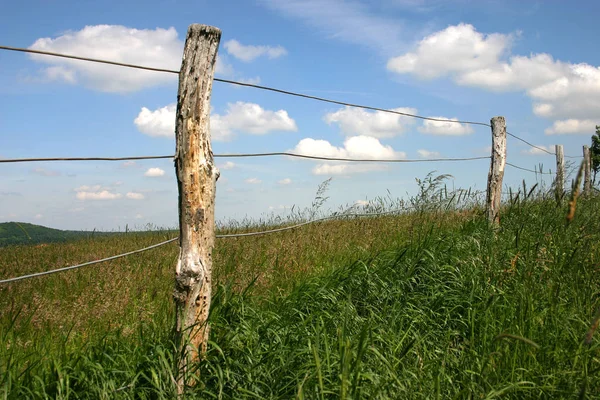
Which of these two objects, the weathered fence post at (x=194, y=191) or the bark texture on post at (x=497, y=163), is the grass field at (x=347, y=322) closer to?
the weathered fence post at (x=194, y=191)

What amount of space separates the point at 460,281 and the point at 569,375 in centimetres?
139

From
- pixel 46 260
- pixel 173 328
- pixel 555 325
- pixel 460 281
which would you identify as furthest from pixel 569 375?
pixel 46 260

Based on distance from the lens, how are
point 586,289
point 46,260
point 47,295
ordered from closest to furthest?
point 586,289
point 47,295
point 46,260

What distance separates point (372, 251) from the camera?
5.76m

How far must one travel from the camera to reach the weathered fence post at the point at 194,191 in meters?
3.26

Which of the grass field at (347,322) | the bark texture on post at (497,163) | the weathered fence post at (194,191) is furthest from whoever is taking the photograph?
the bark texture on post at (497,163)

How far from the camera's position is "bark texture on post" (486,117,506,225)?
730 cm

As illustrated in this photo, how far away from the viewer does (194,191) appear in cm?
331

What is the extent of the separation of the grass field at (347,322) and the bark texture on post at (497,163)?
0.73 metres

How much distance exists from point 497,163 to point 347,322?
17.0 feet

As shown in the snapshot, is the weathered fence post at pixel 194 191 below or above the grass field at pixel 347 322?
above

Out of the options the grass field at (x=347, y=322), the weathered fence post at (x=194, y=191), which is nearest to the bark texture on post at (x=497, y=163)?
the grass field at (x=347, y=322)

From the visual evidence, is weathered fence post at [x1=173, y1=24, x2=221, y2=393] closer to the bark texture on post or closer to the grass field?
the grass field

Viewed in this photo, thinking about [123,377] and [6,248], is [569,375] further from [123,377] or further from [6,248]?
[6,248]
